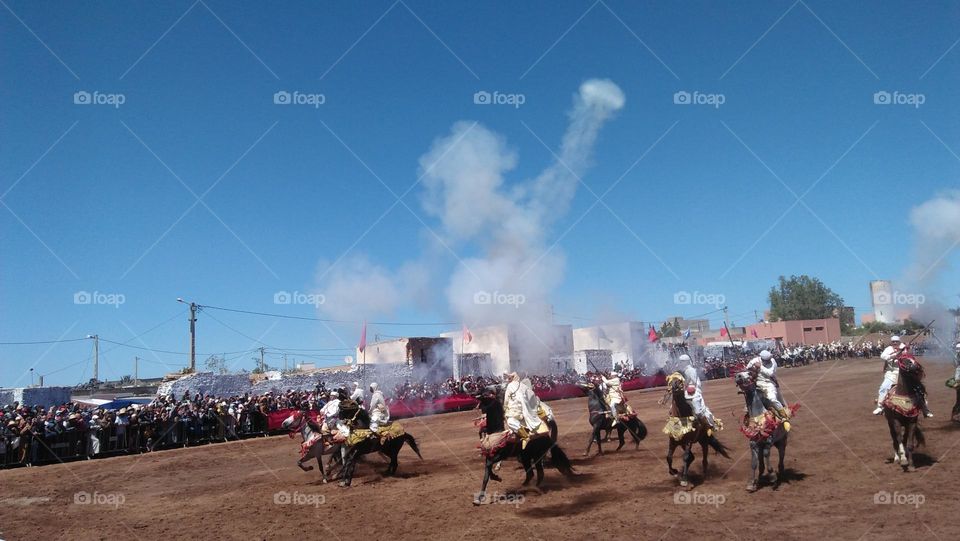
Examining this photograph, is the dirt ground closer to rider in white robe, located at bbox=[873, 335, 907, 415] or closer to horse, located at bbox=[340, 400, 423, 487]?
horse, located at bbox=[340, 400, 423, 487]

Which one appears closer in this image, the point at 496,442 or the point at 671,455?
the point at 496,442

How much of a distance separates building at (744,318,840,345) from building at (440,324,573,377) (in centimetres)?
4619

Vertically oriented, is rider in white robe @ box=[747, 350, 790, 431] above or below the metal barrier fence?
above

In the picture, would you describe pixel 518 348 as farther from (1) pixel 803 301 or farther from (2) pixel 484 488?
(1) pixel 803 301

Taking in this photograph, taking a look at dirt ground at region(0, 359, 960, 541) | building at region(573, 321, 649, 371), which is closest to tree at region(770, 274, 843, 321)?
building at region(573, 321, 649, 371)

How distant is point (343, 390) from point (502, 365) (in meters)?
39.4

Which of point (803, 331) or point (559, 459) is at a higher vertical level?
point (803, 331)

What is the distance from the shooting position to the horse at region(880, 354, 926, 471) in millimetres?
11414

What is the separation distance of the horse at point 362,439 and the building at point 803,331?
279 ft

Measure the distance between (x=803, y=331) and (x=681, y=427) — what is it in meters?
88.8

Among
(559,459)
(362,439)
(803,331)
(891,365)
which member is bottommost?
(559,459)

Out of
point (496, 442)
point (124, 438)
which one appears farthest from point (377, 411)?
point (124, 438)

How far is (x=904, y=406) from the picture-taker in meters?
11.4

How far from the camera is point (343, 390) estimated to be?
14.8m
